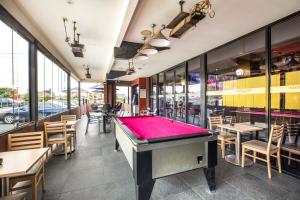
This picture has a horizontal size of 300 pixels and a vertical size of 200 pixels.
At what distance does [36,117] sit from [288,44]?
585 centimetres

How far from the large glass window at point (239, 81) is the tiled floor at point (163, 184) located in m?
1.37

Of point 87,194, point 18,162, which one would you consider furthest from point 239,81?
point 18,162

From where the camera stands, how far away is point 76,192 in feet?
7.12

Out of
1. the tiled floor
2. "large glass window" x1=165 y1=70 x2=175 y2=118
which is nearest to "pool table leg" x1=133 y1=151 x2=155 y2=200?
the tiled floor

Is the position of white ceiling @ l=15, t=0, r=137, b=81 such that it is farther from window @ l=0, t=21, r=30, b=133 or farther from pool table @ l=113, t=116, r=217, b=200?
pool table @ l=113, t=116, r=217, b=200

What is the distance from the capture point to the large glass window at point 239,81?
3.40 m

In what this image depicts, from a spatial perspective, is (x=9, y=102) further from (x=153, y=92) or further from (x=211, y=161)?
(x=153, y=92)

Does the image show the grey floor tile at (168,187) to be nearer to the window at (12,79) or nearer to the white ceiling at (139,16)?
the window at (12,79)

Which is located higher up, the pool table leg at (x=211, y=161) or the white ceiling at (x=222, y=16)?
the white ceiling at (x=222, y=16)

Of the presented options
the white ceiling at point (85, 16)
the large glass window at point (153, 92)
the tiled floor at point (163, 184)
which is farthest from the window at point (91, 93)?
the tiled floor at point (163, 184)

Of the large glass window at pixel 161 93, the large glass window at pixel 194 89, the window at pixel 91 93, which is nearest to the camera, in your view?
the large glass window at pixel 194 89

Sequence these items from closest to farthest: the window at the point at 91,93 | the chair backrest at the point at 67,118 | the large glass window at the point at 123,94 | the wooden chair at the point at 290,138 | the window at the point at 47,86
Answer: the wooden chair at the point at 290,138 < the window at the point at 47,86 < the chair backrest at the point at 67,118 < the window at the point at 91,93 < the large glass window at the point at 123,94

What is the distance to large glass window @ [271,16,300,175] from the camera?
278cm

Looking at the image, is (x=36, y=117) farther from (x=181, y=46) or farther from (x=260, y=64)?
(x=260, y=64)
